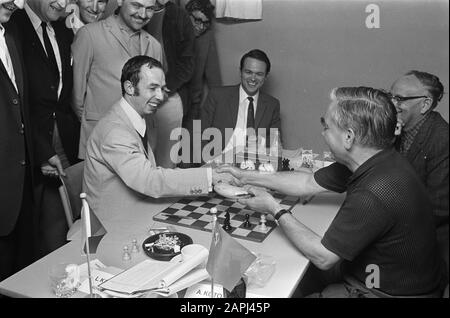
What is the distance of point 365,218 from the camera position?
1614mm

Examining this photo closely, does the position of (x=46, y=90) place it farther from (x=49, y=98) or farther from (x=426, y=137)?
(x=426, y=137)

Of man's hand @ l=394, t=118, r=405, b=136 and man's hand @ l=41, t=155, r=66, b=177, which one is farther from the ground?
man's hand @ l=394, t=118, r=405, b=136

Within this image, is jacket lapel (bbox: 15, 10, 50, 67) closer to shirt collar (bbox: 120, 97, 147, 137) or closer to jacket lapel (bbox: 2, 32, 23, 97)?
jacket lapel (bbox: 2, 32, 23, 97)

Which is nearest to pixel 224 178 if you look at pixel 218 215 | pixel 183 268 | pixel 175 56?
pixel 218 215

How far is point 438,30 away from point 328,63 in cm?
83

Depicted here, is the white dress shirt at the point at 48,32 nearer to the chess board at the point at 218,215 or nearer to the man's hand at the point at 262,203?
the chess board at the point at 218,215

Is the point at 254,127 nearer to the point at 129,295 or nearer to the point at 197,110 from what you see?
the point at 197,110

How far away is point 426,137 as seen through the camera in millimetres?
2279

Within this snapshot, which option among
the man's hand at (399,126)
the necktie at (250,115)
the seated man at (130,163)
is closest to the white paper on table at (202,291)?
the seated man at (130,163)

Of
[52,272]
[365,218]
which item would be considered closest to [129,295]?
[52,272]

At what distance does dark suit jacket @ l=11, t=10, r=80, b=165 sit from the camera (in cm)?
262

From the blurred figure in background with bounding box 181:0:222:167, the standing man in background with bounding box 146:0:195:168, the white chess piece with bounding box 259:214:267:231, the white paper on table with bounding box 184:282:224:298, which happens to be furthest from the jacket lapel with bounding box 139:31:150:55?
the white paper on table with bounding box 184:282:224:298

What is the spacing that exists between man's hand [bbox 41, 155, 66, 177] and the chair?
0.30 meters

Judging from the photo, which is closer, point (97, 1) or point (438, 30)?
point (97, 1)
